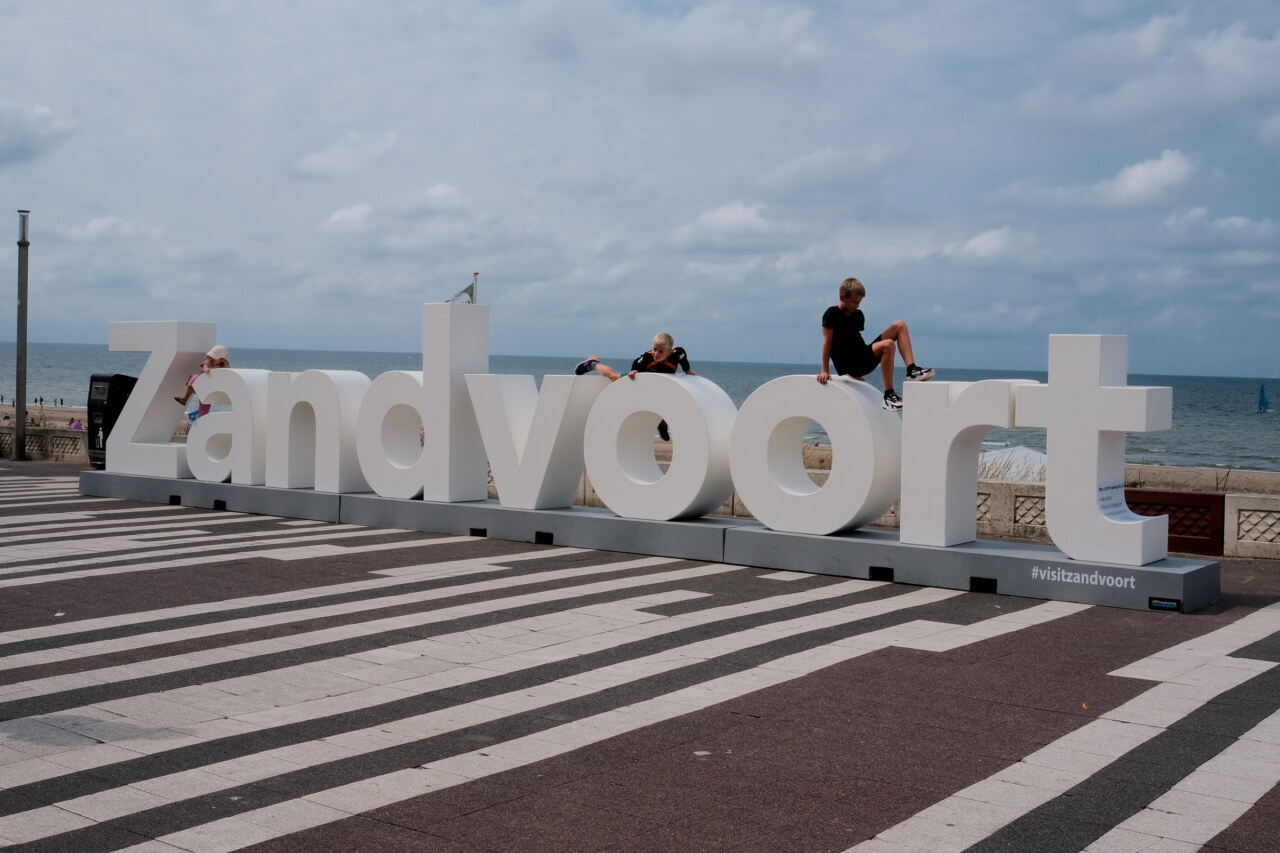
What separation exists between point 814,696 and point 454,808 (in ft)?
8.85

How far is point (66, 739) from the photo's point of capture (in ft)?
20.7

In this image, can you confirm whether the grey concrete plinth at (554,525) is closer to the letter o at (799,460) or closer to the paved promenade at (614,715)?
the letter o at (799,460)

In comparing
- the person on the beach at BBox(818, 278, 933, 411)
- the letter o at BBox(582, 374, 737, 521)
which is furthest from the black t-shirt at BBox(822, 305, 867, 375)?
the letter o at BBox(582, 374, 737, 521)

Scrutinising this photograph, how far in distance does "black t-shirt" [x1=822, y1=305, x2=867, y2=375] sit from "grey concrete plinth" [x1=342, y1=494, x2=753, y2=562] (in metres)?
2.09

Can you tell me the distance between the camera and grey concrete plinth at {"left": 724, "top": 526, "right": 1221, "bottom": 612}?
10266 mm

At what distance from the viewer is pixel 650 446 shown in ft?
45.7

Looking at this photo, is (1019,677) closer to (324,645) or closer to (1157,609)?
(1157,609)

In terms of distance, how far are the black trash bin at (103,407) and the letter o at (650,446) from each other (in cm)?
1209

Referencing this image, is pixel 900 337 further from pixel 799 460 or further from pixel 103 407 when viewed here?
pixel 103 407

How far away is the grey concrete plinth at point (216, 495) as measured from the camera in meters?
15.8

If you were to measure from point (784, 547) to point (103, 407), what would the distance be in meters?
15.6

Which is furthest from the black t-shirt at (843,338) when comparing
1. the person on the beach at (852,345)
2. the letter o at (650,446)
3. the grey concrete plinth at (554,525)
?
the grey concrete plinth at (554,525)

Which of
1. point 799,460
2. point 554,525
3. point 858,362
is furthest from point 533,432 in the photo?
point 858,362

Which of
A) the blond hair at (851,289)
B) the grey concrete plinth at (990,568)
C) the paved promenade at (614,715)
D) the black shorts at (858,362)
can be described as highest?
the blond hair at (851,289)
